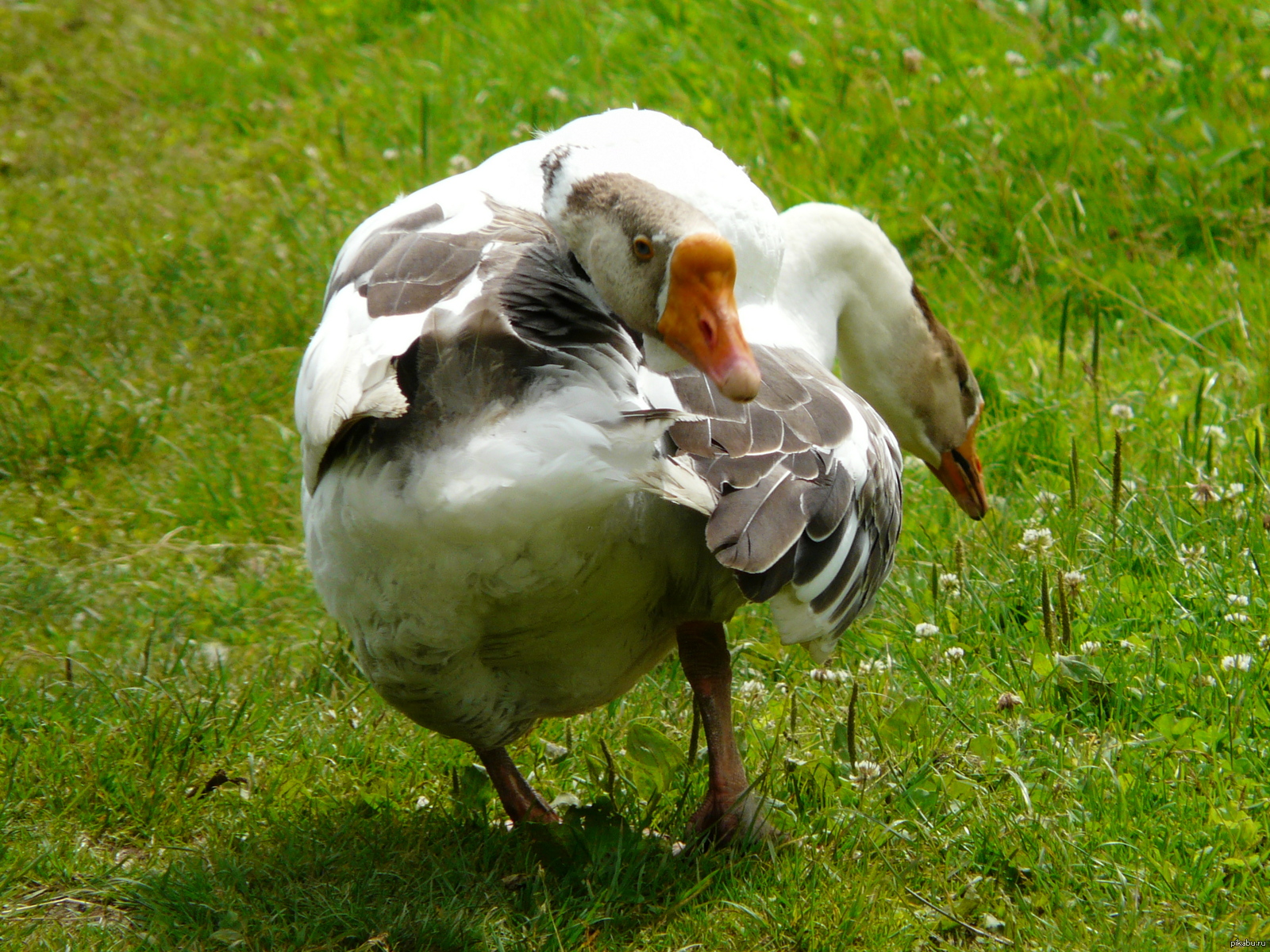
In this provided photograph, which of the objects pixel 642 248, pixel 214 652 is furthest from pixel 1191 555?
pixel 214 652

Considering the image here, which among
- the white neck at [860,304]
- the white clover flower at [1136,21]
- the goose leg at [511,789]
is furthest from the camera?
the white clover flower at [1136,21]

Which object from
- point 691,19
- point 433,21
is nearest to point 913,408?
point 691,19

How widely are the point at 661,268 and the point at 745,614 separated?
1817 millimetres

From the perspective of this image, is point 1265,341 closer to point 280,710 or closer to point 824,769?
point 824,769

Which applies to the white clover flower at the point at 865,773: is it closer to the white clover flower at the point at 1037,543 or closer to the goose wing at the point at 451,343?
the white clover flower at the point at 1037,543

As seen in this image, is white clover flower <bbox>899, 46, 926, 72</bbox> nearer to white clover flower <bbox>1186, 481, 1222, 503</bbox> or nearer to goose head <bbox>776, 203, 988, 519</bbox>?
goose head <bbox>776, 203, 988, 519</bbox>

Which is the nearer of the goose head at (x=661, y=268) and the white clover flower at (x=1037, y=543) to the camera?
the goose head at (x=661, y=268)

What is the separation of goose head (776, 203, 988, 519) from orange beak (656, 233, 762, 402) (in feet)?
5.70

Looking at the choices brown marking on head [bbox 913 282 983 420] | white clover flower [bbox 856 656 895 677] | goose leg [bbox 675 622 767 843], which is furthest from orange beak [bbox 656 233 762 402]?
brown marking on head [bbox 913 282 983 420]

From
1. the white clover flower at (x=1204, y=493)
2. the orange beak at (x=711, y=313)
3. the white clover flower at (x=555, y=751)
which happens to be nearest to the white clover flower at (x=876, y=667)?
the white clover flower at (x=555, y=751)

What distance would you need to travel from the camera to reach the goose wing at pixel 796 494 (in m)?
2.53

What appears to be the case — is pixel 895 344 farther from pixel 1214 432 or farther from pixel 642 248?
pixel 642 248

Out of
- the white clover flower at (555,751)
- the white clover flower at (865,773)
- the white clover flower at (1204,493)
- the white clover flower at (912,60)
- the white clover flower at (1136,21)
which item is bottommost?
the white clover flower at (555,751)

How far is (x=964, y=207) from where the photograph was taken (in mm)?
5887
